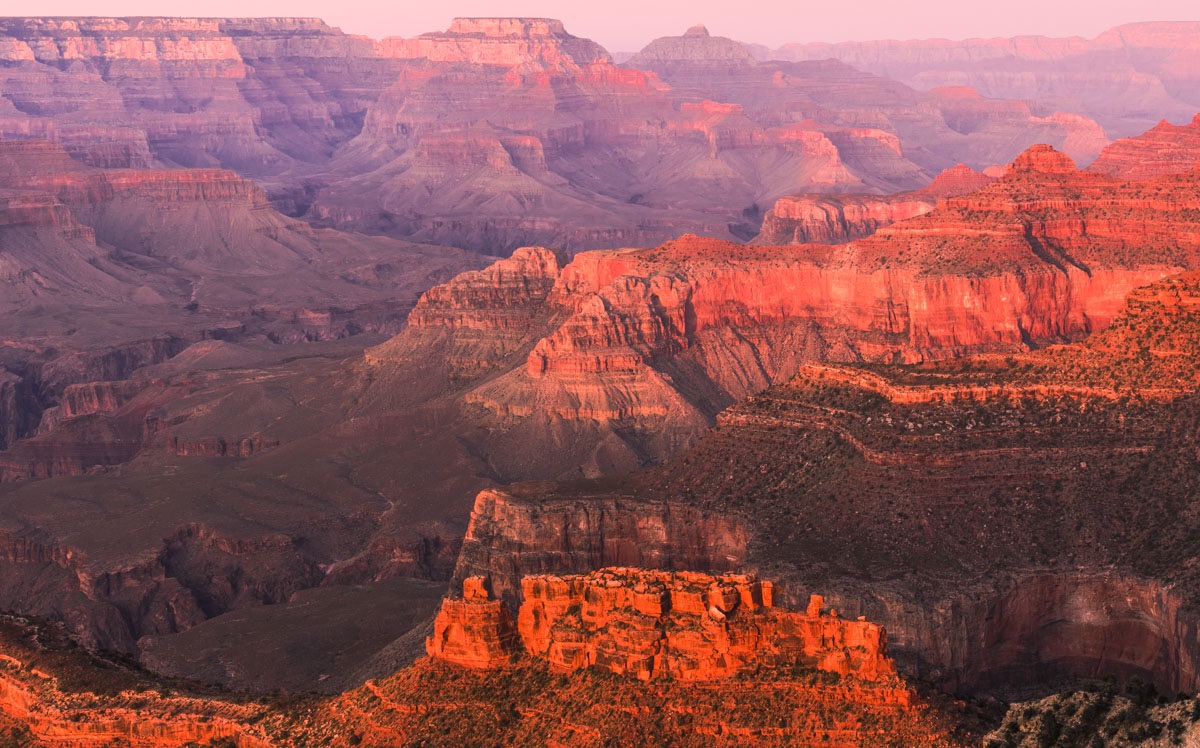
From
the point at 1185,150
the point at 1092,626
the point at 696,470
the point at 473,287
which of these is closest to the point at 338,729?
the point at 1092,626

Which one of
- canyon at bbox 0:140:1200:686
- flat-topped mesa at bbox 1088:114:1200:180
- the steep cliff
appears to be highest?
flat-topped mesa at bbox 1088:114:1200:180

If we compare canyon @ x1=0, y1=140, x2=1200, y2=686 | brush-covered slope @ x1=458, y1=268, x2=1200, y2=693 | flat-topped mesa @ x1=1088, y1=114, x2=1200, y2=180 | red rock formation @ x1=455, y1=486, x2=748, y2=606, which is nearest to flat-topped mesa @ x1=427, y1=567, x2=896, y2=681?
brush-covered slope @ x1=458, y1=268, x2=1200, y2=693

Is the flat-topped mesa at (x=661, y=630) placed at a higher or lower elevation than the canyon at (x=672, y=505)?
higher

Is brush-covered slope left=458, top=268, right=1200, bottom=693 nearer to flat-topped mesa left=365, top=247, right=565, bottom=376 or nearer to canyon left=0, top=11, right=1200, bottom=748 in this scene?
canyon left=0, top=11, right=1200, bottom=748

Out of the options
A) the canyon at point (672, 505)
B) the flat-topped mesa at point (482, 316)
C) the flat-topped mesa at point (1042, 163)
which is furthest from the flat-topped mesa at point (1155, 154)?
the flat-topped mesa at point (482, 316)

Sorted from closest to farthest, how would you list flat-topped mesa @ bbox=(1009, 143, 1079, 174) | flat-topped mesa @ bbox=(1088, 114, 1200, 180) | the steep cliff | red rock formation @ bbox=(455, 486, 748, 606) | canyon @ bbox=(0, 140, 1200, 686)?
the steep cliff
red rock formation @ bbox=(455, 486, 748, 606)
canyon @ bbox=(0, 140, 1200, 686)
flat-topped mesa @ bbox=(1009, 143, 1079, 174)
flat-topped mesa @ bbox=(1088, 114, 1200, 180)

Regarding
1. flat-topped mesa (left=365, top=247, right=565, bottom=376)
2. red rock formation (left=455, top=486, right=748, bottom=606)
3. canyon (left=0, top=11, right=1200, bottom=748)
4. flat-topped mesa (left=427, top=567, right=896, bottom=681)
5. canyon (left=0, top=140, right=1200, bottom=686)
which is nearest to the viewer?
flat-topped mesa (left=427, top=567, right=896, bottom=681)

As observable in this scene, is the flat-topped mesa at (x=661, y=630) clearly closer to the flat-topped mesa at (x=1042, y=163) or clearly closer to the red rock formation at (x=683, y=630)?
the red rock formation at (x=683, y=630)
